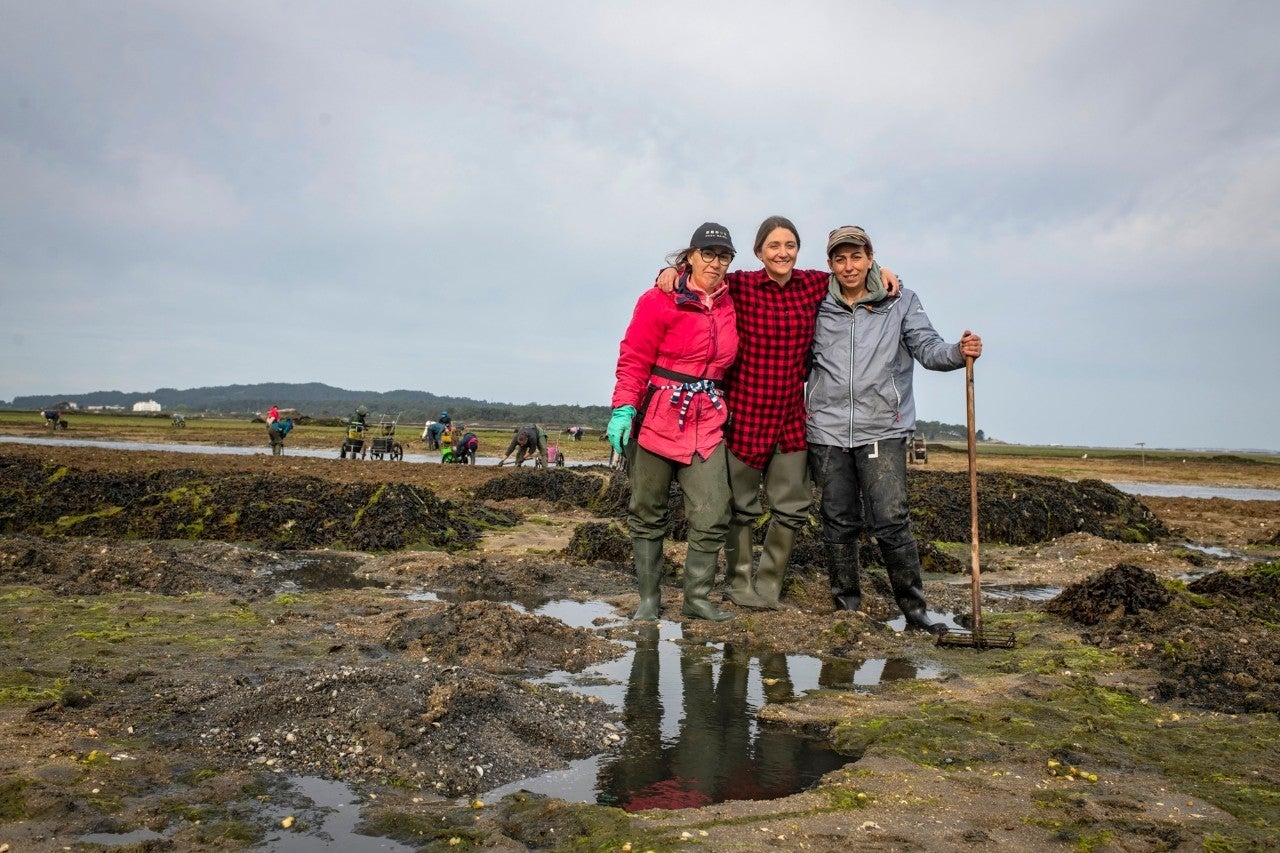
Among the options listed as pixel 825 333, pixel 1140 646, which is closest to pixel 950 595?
pixel 1140 646

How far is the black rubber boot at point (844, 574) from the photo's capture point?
6.33 meters

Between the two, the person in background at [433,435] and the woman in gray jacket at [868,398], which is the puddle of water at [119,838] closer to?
the woman in gray jacket at [868,398]

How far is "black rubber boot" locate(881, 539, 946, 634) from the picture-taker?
236 inches

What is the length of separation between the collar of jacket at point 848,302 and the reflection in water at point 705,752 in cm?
251

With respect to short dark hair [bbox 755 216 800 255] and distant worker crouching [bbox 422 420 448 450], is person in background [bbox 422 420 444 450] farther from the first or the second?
short dark hair [bbox 755 216 800 255]

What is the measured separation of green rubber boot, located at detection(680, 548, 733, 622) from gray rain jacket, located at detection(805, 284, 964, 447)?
1086 millimetres

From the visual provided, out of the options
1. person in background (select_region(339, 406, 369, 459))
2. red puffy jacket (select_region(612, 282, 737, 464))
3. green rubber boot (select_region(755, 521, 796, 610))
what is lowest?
green rubber boot (select_region(755, 521, 796, 610))

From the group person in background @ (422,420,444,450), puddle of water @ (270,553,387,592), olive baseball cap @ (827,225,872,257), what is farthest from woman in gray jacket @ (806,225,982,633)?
person in background @ (422,420,444,450)

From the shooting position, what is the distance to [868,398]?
5922mm

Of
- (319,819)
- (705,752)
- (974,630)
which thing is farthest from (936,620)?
(319,819)

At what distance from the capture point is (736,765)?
3.37m

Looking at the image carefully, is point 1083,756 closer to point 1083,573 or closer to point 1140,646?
point 1140,646

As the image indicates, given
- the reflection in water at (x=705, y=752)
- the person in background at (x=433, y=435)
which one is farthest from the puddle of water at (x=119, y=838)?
the person in background at (x=433, y=435)

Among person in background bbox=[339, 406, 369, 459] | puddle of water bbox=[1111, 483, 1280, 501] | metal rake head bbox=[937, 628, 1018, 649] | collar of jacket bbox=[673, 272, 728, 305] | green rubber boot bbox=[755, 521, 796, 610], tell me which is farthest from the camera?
puddle of water bbox=[1111, 483, 1280, 501]
